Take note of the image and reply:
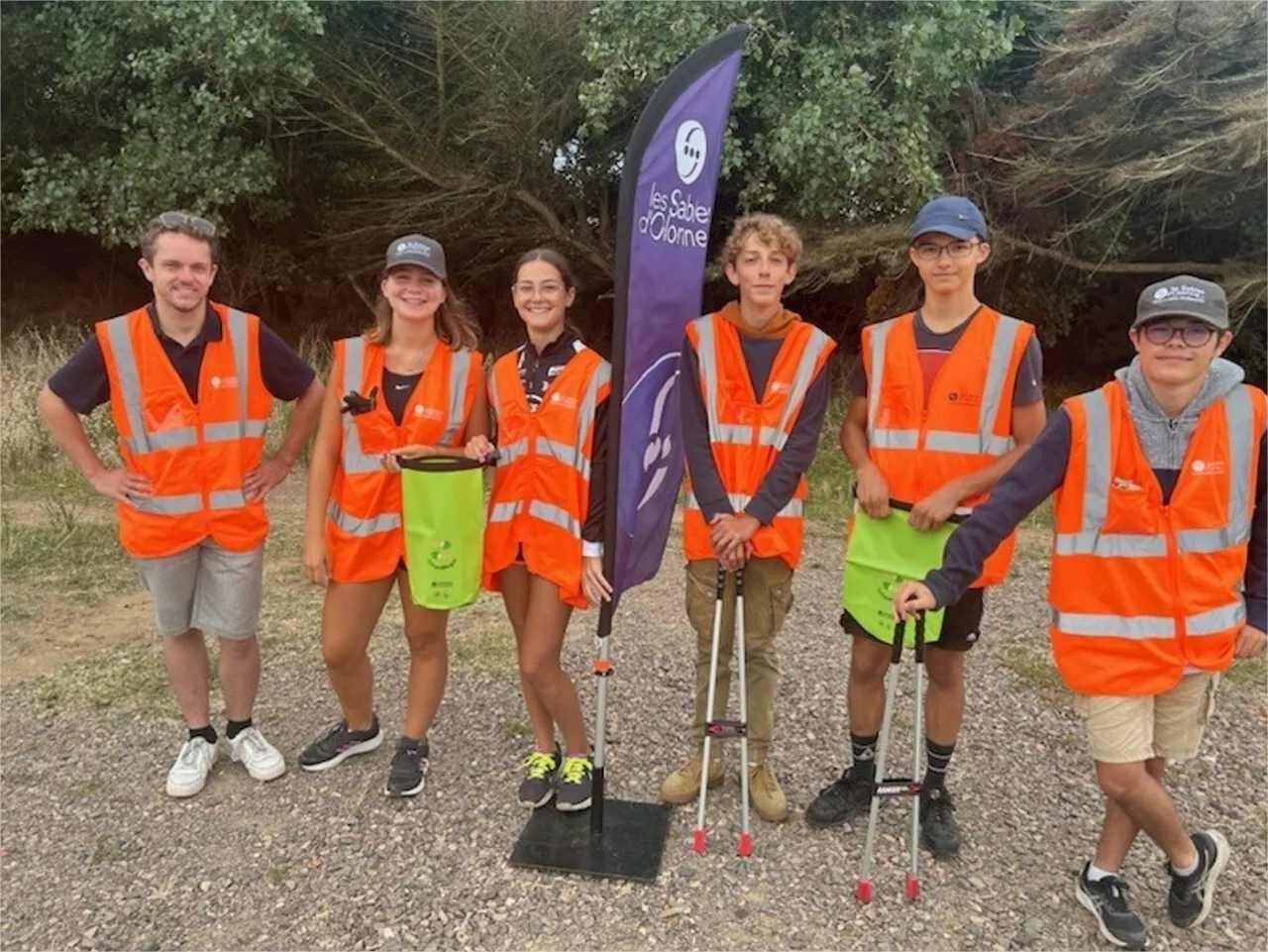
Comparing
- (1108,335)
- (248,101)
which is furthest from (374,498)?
(1108,335)

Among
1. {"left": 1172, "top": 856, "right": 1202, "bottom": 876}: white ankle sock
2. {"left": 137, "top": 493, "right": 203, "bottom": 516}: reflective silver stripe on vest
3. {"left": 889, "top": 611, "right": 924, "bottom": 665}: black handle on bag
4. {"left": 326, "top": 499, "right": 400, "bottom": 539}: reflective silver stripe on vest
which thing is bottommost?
{"left": 1172, "top": 856, "right": 1202, "bottom": 876}: white ankle sock

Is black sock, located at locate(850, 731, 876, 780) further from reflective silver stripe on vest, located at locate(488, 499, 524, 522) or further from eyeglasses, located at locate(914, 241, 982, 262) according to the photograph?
eyeglasses, located at locate(914, 241, 982, 262)

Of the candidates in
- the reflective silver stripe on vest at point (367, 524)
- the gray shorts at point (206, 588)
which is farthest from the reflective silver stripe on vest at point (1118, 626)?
the gray shorts at point (206, 588)

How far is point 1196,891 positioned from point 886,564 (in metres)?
1.52

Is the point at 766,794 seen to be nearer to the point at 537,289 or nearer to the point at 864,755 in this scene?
the point at 864,755

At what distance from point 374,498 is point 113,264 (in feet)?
62.4

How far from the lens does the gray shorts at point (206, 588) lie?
4.00 meters

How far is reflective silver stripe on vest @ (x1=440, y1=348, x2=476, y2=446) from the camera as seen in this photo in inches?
152

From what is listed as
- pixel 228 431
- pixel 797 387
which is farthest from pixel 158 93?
pixel 797 387

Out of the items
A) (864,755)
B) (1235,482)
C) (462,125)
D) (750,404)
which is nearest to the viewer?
(1235,482)

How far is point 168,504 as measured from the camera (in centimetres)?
388

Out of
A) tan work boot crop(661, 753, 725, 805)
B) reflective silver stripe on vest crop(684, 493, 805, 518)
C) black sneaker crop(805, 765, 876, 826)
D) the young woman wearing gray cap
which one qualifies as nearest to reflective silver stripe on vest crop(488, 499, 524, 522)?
the young woman wearing gray cap

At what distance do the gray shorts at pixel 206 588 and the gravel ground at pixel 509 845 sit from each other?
2.49 ft

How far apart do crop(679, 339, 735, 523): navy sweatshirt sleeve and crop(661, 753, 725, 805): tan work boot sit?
3.81 ft
